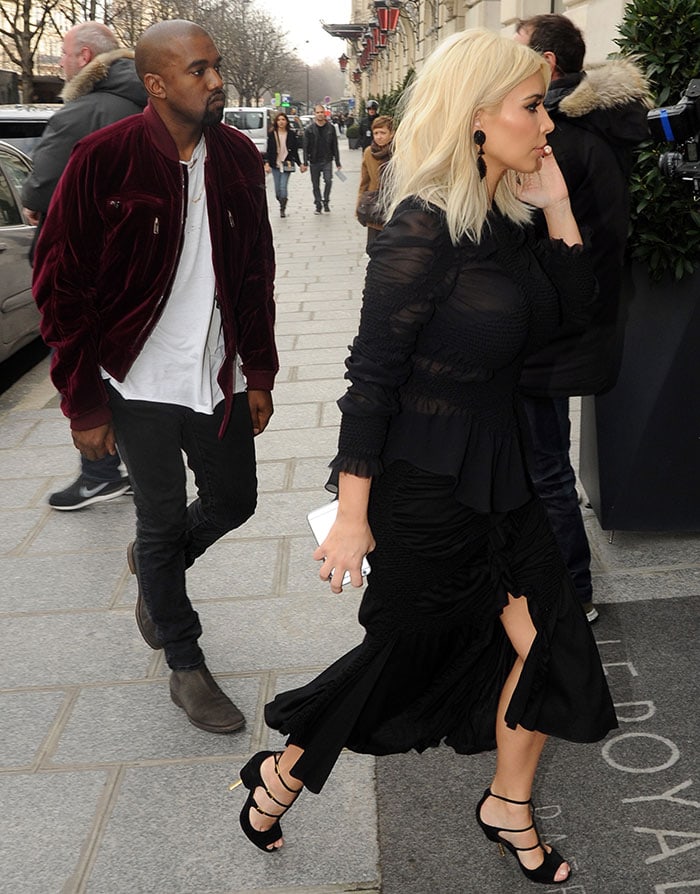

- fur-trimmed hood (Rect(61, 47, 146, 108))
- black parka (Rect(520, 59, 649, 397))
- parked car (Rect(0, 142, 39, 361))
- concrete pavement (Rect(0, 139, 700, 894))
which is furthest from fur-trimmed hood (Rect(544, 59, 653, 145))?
parked car (Rect(0, 142, 39, 361))

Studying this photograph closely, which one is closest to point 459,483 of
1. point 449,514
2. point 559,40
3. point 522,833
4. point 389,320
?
point 449,514

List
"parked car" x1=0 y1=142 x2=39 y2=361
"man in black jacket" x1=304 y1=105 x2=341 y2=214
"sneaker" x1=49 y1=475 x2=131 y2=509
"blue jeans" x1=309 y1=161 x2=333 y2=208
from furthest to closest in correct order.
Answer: "blue jeans" x1=309 y1=161 x2=333 y2=208 → "man in black jacket" x1=304 y1=105 x2=341 y2=214 → "parked car" x1=0 y1=142 x2=39 y2=361 → "sneaker" x1=49 y1=475 x2=131 y2=509

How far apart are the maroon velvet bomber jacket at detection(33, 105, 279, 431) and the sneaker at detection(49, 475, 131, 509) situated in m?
2.16

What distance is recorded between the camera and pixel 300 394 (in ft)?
22.4

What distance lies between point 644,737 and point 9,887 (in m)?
1.72

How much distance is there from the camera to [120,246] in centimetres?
284

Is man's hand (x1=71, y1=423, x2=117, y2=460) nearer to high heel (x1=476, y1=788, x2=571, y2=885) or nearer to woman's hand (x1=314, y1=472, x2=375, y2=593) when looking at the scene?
woman's hand (x1=314, y1=472, x2=375, y2=593)

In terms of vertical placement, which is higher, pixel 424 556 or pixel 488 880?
pixel 424 556

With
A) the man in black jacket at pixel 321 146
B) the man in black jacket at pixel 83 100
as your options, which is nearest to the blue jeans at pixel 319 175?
the man in black jacket at pixel 321 146

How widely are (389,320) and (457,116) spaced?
1.39 ft

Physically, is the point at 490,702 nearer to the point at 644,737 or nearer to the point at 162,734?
the point at 644,737

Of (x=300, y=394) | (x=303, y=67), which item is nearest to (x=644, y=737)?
(x=300, y=394)

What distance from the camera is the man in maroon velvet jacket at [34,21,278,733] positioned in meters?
2.81

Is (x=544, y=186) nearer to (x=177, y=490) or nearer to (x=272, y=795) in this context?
(x=177, y=490)
